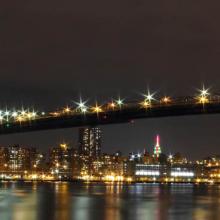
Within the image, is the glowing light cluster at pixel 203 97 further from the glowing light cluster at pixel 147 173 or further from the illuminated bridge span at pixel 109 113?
the glowing light cluster at pixel 147 173

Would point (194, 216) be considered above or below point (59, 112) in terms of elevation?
below

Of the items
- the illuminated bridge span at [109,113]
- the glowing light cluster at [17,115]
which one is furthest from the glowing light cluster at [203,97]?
the glowing light cluster at [17,115]

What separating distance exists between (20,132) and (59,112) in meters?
8.78

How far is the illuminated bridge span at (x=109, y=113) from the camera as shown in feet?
202

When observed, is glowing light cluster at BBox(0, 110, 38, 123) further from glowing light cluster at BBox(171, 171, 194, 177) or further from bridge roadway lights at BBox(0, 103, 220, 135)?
glowing light cluster at BBox(171, 171, 194, 177)

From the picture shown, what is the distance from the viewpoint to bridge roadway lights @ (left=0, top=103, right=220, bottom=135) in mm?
61844

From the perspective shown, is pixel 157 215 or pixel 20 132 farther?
pixel 20 132

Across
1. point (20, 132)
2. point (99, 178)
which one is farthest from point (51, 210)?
point (99, 178)

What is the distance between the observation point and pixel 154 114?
6494cm

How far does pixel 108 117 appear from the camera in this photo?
68.8 m

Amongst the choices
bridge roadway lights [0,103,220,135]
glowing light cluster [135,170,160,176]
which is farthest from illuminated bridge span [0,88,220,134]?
glowing light cluster [135,170,160,176]

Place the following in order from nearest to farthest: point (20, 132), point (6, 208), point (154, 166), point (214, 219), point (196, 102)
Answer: point (214, 219)
point (6, 208)
point (196, 102)
point (20, 132)
point (154, 166)

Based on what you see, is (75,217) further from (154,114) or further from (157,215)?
(154,114)

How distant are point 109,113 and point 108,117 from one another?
0.48 meters
